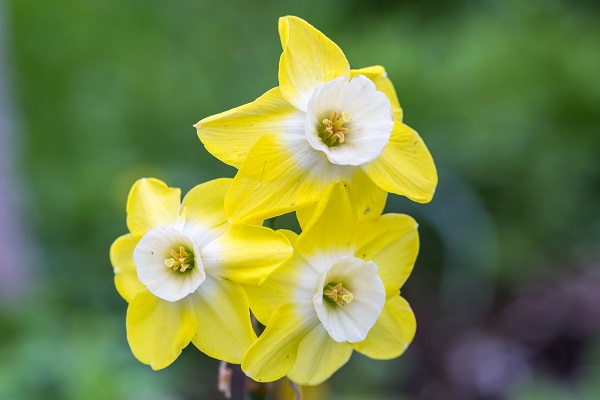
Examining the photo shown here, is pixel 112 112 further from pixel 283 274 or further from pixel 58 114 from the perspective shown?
pixel 283 274

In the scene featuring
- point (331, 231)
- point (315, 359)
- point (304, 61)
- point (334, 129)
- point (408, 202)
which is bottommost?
point (408, 202)

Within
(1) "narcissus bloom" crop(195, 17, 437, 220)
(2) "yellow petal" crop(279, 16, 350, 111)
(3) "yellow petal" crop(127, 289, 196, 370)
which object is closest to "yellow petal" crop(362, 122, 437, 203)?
(1) "narcissus bloom" crop(195, 17, 437, 220)

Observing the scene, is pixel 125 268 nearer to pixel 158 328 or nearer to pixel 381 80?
pixel 158 328

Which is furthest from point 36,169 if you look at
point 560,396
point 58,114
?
point 560,396

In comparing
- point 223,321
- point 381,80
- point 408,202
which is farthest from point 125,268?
point 408,202

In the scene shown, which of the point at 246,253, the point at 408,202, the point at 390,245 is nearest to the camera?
the point at 246,253

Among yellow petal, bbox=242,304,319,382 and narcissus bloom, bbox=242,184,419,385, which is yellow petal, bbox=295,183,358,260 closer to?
narcissus bloom, bbox=242,184,419,385

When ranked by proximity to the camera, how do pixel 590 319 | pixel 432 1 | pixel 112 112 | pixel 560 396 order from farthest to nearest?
pixel 432 1
pixel 112 112
pixel 590 319
pixel 560 396
